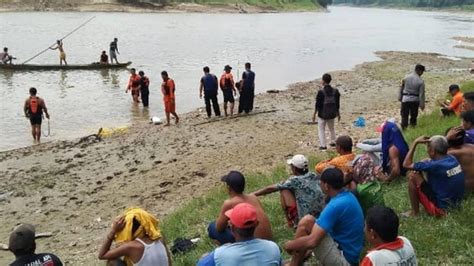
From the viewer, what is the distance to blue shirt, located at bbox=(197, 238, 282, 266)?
16.1 ft

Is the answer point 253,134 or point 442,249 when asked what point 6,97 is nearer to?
point 253,134

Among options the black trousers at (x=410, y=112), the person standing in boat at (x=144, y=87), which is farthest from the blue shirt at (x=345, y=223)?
the person standing in boat at (x=144, y=87)

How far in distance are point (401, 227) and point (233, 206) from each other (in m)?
2.39

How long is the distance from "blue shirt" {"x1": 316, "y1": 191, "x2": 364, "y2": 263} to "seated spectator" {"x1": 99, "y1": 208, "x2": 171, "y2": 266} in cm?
174

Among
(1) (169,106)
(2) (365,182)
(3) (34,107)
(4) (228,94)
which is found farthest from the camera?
(4) (228,94)

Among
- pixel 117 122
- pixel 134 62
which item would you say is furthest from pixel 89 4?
pixel 117 122

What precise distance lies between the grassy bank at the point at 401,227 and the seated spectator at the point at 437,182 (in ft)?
0.51

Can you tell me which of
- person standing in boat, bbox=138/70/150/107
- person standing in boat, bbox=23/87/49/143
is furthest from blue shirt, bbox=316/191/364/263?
person standing in boat, bbox=138/70/150/107

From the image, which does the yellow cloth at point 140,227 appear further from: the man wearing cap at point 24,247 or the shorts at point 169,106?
the shorts at point 169,106

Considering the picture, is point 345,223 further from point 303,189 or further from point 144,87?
point 144,87

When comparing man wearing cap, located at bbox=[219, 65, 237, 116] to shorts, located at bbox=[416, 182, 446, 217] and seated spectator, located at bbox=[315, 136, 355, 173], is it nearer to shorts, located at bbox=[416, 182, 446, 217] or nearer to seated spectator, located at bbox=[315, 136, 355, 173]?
seated spectator, located at bbox=[315, 136, 355, 173]

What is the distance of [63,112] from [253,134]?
423 inches

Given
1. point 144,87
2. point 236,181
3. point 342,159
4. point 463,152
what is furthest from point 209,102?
point 236,181

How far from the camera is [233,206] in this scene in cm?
642
